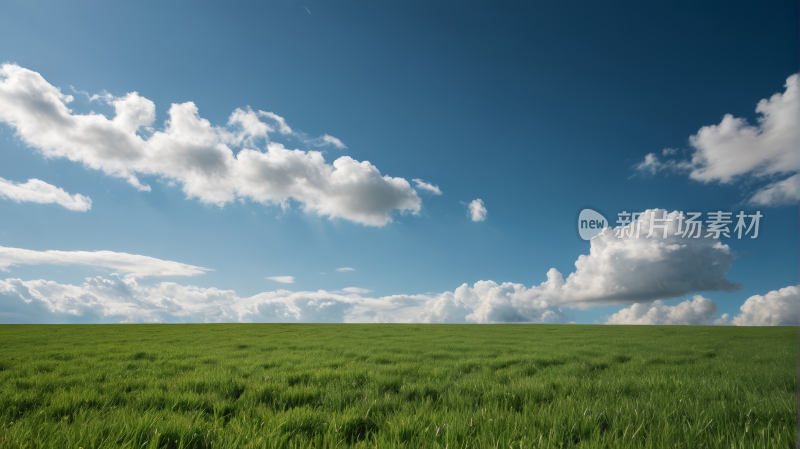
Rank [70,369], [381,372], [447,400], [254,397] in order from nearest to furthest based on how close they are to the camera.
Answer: [447,400]
[254,397]
[381,372]
[70,369]

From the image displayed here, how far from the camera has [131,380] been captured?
23.4ft

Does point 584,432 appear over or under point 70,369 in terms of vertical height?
over

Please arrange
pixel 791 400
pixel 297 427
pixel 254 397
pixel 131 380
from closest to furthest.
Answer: pixel 297 427
pixel 791 400
pixel 254 397
pixel 131 380

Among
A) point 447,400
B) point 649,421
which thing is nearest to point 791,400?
point 649,421

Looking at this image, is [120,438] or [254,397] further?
[254,397]

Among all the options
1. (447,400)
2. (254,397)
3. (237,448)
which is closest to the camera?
(237,448)

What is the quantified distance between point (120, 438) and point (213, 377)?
3754 millimetres

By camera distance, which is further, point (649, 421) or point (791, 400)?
point (791, 400)

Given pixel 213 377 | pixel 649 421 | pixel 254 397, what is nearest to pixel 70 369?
pixel 213 377

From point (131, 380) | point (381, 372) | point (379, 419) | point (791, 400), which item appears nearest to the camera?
point (379, 419)

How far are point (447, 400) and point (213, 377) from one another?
5021 millimetres

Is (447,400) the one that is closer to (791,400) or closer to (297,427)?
(297,427)

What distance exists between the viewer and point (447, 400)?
5.24 m

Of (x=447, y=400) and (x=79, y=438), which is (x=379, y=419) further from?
(x=79, y=438)
